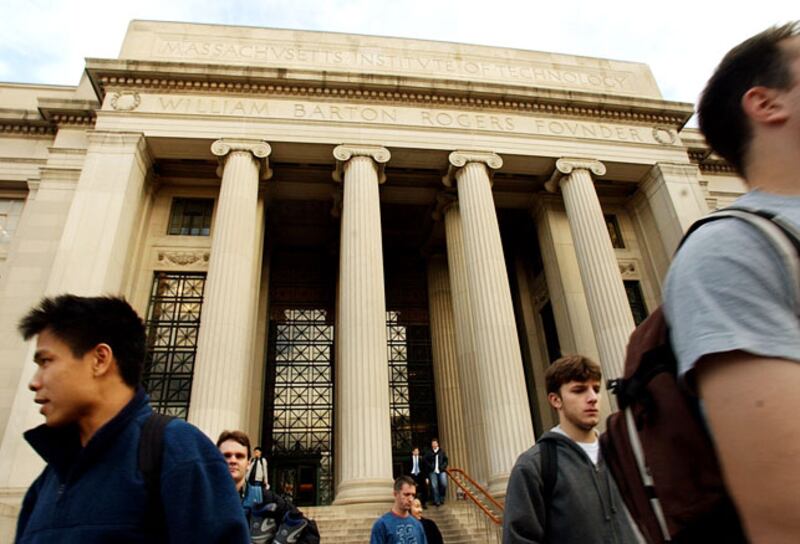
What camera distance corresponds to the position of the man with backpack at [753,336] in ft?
2.95

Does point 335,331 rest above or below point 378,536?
above

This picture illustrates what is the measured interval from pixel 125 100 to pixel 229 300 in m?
8.53

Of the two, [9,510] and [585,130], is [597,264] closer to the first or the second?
[585,130]

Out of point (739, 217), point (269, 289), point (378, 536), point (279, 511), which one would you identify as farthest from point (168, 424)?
point (269, 289)

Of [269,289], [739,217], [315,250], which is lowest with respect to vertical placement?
[739,217]

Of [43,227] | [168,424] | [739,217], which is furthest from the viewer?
[43,227]

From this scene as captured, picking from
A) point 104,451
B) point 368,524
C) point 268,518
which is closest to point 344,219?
point 368,524

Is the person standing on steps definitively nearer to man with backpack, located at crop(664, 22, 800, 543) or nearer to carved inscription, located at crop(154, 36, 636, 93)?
man with backpack, located at crop(664, 22, 800, 543)

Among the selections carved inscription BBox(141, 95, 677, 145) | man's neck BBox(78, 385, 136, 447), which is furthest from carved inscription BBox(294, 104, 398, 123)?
man's neck BBox(78, 385, 136, 447)

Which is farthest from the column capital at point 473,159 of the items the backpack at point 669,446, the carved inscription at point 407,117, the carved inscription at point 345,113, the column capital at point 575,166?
the backpack at point 669,446

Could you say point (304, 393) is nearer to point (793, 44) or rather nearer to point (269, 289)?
point (269, 289)

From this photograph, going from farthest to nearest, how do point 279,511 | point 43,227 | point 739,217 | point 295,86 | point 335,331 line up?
point 335,331 < point 295,86 < point 43,227 < point 279,511 < point 739,217

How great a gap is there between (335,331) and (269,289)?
353cm

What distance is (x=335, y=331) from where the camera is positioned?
21.5m
